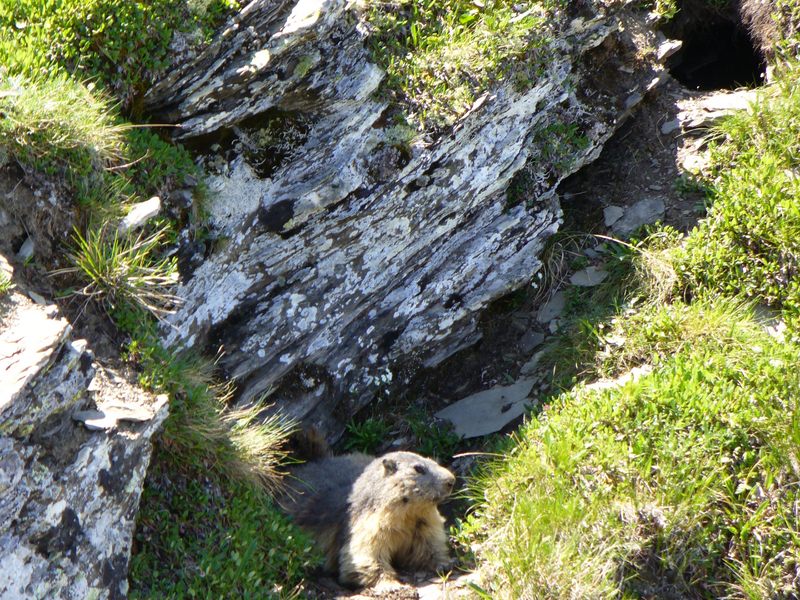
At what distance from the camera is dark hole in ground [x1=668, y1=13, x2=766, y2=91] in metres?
10.3

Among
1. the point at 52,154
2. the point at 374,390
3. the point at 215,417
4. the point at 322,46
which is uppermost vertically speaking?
the point at 52,154

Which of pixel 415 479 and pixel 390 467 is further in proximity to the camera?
pixel 390 467

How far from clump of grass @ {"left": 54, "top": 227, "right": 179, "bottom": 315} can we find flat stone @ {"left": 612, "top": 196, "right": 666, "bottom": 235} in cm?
474

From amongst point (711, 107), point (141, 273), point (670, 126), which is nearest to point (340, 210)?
point (141, 273)

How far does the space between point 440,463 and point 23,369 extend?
13.3ft

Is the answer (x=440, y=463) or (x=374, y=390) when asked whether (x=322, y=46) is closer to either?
(x=374, y=390)

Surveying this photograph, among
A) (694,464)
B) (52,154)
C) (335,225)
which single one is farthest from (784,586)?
(52,154)

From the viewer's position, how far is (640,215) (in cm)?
855

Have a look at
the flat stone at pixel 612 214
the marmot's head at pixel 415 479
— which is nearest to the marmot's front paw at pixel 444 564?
the marmot's head at pixel 415 479

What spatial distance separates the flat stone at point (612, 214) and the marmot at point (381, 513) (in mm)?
3416

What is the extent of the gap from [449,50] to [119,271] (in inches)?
144

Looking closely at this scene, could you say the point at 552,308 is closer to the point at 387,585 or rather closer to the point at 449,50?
the point at 449,50

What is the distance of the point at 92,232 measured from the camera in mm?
5531

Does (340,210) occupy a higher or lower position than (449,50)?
lower
